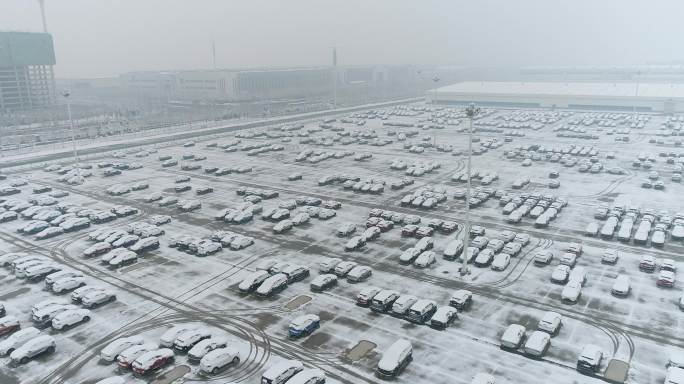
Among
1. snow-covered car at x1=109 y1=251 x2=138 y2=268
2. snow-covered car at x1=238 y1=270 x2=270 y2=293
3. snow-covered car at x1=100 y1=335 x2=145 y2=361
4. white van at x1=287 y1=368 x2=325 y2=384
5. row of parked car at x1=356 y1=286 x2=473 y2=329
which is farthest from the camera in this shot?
snow-covered car at x1=109 y1=251 x2=138 y2=268

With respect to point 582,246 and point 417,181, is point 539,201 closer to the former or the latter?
point 582,246

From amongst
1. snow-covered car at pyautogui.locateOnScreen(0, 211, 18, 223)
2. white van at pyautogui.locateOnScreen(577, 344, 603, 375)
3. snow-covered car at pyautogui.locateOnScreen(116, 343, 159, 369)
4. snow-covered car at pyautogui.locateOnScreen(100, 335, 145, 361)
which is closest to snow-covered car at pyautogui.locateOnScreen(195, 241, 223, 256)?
snow-covered car at pyautogui.locateOnScreen(100, 335, 145, 361)

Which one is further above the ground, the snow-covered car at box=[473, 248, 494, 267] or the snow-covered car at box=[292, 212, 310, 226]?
the snow-covered car at box=[292, 212, 310, 226]

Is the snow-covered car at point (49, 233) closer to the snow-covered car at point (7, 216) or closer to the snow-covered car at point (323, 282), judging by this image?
the snow-covered car at point (7, 216)

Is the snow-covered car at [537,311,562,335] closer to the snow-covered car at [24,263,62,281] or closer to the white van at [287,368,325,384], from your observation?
the white van at [287,368,325,384]

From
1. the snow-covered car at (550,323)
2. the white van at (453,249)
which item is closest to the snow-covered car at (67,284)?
the white van at (453,249)

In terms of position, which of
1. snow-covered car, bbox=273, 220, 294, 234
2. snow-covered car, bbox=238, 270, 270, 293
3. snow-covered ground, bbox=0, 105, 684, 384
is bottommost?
snow-covered ground, bbox=0, 105, 684, 384

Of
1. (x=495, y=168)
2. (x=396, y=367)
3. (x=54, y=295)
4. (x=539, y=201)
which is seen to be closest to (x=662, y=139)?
(x=495, y=168)
